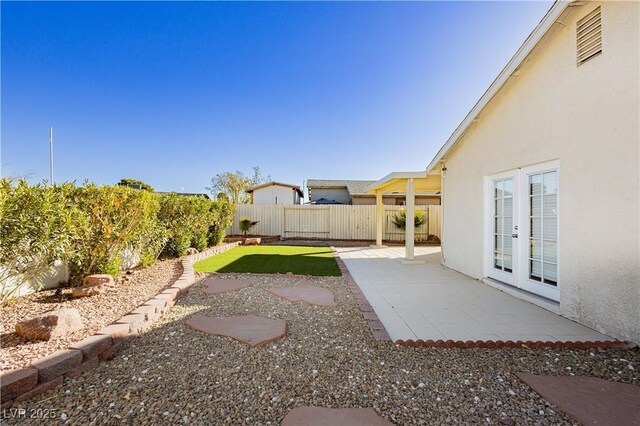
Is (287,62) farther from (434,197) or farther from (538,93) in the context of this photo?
(434,197)

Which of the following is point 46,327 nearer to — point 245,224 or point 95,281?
point 95,281

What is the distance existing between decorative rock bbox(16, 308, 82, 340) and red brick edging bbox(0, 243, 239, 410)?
1.44ft

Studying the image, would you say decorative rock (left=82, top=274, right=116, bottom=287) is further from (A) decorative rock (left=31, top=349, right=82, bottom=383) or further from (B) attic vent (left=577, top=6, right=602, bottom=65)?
(B) attic vent (left=577, top=6, right=602, bottom=65)

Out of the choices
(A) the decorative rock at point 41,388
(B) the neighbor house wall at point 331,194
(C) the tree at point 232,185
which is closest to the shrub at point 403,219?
(B) the neighbor house wall at point 331,194

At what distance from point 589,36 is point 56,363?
7941 millimetres

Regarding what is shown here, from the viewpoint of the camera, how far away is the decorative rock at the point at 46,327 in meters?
3.24

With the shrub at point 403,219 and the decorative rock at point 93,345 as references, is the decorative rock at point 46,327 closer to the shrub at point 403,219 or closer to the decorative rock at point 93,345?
the decorative rock at point 93,345

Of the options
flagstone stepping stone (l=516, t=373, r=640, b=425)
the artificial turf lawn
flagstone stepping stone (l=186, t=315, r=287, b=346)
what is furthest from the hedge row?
flagstone stepping stone (l=516, t=373, r=640, b=425)

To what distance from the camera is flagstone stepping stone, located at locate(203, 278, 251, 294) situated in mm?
6004

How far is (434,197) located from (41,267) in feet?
84.9

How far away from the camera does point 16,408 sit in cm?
225

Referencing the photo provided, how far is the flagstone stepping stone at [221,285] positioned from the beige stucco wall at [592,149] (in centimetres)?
617

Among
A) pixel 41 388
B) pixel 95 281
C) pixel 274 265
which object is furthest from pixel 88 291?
pixel 274 265

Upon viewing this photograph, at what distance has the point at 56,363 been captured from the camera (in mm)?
2602
